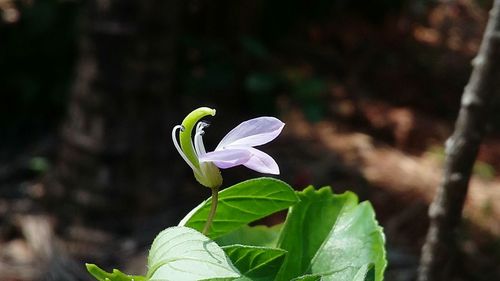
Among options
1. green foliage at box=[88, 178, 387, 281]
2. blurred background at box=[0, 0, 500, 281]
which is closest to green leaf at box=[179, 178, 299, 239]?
green foliage at box=[88, 178, 387, 281]

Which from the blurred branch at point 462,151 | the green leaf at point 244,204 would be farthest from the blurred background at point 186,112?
the green leaf at point 244,204

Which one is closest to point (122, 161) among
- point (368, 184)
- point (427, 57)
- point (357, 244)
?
point (368, 184)

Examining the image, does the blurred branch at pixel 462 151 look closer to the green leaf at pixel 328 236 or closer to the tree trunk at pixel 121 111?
the green leaf at pixel 328 236

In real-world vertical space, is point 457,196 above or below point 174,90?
above

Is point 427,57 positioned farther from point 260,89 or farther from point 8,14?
point 8,14

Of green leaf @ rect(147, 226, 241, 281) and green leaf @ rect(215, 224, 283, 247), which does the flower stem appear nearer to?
green leaf @ rect(147, 226, 241, 281)

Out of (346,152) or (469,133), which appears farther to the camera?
(346,152)

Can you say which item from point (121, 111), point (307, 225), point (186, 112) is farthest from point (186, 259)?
point (186, 112)
